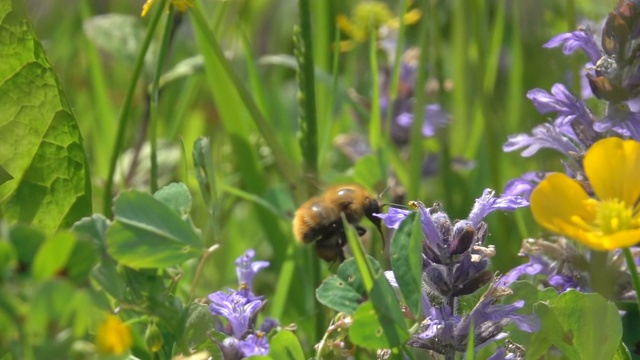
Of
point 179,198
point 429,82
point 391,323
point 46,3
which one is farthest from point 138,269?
point 46,3

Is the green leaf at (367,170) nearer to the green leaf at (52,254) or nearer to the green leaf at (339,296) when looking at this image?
the green leaf at (339,296)

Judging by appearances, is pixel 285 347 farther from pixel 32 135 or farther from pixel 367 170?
pixel 367 170

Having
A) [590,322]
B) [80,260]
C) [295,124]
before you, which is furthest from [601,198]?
[295,124]

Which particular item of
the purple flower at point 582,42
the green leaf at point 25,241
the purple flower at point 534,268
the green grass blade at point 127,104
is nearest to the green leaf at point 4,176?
the green grass blade at point 127,104

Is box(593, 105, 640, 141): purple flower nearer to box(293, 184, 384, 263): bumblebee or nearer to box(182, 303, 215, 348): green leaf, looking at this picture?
box(293, 184, 384, 263): bumblebee

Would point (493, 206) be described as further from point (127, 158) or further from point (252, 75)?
point (127, 158)
